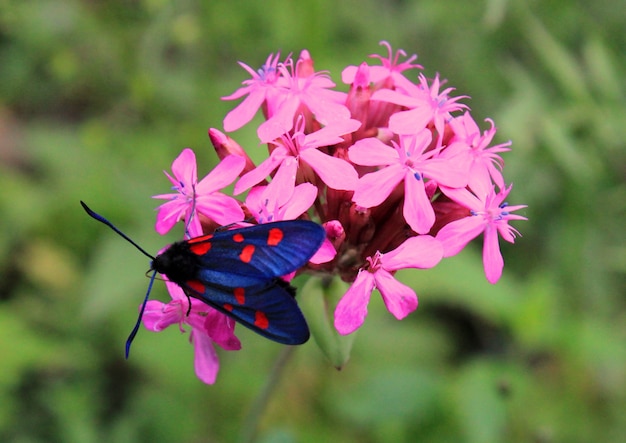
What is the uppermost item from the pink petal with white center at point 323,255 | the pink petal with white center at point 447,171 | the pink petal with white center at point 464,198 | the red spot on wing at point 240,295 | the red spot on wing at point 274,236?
the pink petal with white center at point 447,171

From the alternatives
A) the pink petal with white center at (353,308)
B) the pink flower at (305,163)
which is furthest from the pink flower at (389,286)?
the pink flower at (305,163)

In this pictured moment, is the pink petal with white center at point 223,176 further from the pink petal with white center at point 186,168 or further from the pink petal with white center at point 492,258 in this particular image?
the pink petal with white center at point 492,258

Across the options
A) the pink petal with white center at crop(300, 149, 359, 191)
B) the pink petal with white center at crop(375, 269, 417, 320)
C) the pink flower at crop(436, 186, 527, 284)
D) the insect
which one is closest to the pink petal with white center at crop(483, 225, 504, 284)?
the pink flower at crop(436, 186, 527, 284)

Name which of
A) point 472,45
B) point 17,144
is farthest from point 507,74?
point 17,144

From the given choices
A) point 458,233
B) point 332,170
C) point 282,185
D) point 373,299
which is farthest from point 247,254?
point 373,299

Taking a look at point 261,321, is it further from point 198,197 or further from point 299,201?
point 198,197

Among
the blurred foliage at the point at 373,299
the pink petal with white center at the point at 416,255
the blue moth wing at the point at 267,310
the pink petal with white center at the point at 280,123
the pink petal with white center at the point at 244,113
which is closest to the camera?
the blue moth wing at the point at 267,310

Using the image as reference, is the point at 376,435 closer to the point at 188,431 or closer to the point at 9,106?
the point at 188,431
